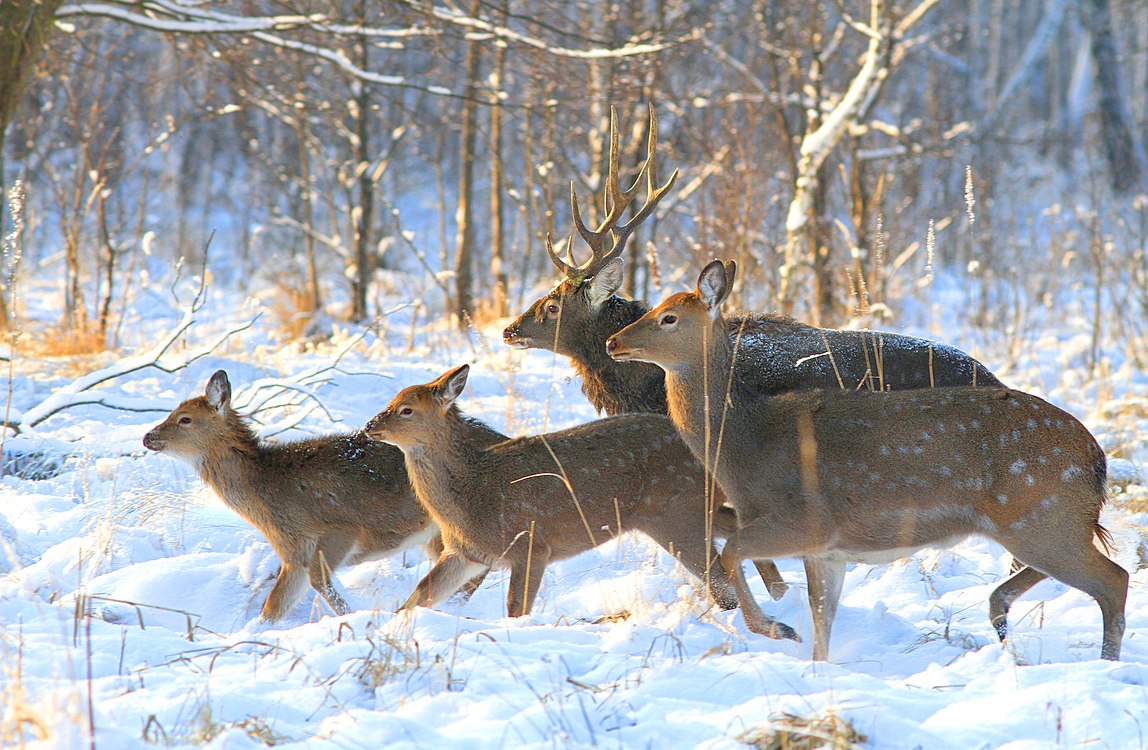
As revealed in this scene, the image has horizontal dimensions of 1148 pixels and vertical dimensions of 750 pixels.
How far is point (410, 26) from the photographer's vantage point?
1184 centimetres

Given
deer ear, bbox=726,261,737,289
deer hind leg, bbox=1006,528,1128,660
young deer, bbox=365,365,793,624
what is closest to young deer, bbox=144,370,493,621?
young deer, bbox=365,365,793,624

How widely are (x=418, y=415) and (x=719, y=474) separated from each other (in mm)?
1597

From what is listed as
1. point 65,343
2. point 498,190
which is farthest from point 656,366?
point 498,190

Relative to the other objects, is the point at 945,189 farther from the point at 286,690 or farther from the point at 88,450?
the point at 286,690

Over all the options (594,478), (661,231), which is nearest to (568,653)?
(594,478)

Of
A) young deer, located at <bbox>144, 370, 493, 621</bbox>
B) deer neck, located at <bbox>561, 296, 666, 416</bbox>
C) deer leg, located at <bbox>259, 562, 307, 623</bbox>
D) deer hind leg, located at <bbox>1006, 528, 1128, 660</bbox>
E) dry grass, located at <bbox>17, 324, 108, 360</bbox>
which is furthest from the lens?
dry grass, located at <bbox>17, 324, 108, 360</bbox>

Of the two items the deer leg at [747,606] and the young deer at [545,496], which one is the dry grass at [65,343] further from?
the deer leg at [747,606]

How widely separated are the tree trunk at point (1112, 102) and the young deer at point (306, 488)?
1906cm

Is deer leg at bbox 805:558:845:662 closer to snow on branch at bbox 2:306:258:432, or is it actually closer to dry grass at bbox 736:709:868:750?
dry grass at bbox 736:709:868:750

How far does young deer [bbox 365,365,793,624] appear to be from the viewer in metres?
5.88

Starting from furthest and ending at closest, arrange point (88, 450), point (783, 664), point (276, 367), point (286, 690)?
point (276, 367) → point (88, 450) → point (783, 664) → point (286, 690)

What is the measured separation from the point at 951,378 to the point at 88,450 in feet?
Result: 18.1

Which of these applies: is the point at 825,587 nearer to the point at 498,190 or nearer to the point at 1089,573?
the point at 1089,573

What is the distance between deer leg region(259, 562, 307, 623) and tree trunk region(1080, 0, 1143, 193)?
1966cm
